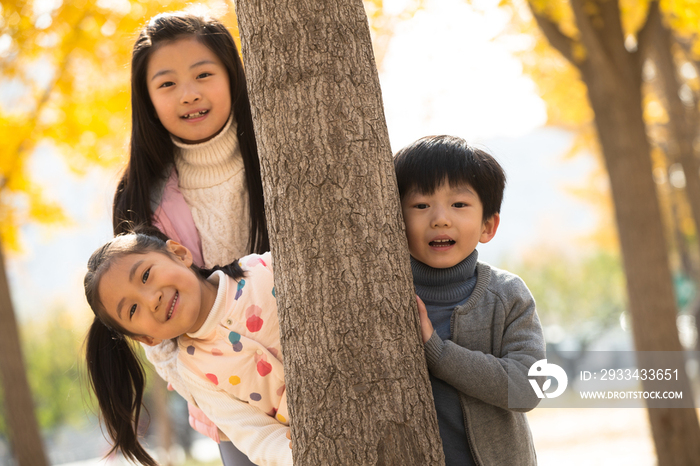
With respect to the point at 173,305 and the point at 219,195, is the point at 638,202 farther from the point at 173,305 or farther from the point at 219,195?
the point at 173,305

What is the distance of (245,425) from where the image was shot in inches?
75.5

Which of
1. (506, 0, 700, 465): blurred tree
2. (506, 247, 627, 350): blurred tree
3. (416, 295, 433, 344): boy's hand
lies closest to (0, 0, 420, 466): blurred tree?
(506, 0, 700, 465): blurred tree

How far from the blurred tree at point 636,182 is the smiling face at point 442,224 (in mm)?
3390

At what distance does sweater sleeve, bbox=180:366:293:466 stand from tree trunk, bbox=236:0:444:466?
0.26m

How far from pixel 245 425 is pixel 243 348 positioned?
9.0 inches

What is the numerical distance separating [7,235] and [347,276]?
7.19 metres

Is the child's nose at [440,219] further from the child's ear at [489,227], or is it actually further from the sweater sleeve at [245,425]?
the sweater sleeve at [245,425]

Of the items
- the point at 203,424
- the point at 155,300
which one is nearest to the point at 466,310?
the point at 155,300

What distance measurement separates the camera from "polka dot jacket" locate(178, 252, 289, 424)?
1.92m

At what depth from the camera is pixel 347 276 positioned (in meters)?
1.55

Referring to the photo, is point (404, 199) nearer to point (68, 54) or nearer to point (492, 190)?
point (492, 190)

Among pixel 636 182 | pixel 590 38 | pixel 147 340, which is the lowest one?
pixel 147 340

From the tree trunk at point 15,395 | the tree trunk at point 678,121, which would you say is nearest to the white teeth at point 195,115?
the tree trunk at point 15,395

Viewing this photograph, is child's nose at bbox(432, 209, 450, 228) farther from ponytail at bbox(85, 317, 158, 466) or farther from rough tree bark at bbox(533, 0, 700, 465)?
rough tree bark at bbox(533, 0, 700, 465)
